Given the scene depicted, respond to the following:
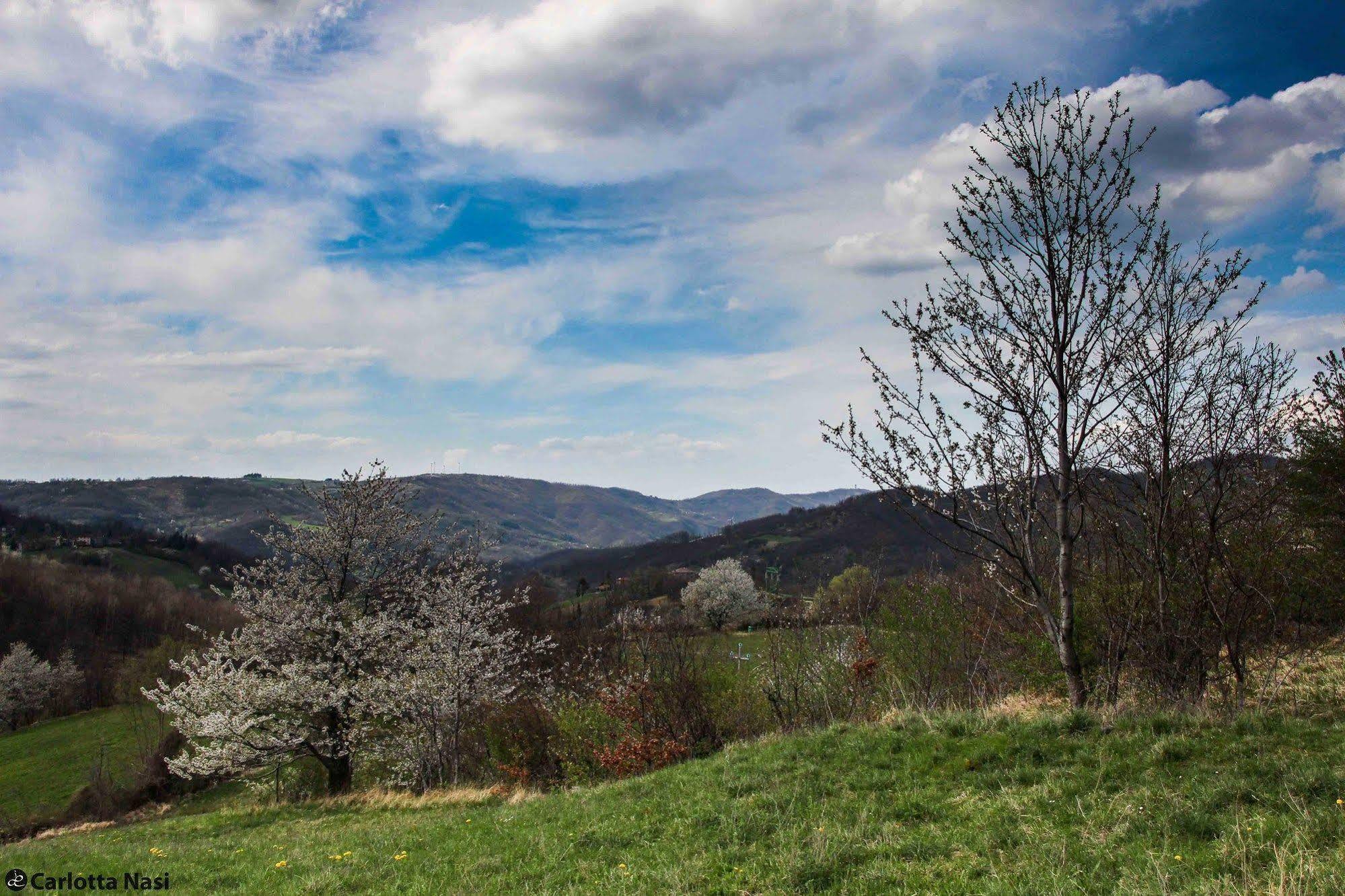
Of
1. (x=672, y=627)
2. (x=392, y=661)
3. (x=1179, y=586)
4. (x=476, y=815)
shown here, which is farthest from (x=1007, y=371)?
(x=392, y=661)

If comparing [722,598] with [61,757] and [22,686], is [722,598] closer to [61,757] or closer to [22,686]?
[61,757]

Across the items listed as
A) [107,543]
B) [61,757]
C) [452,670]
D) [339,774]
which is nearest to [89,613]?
[107,543]

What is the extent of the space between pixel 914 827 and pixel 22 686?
266ft

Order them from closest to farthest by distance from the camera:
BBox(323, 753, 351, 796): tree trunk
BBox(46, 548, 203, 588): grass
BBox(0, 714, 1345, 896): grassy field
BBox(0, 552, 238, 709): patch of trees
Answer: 1. BBox(0, 714, 1345, 896): grassy field
2. BBox(323, 753, 351, 796): tree trunk
3. BBox(0, 552, 238, 709): patch of trees
4. BBox(46, 548, 203, 588): grass

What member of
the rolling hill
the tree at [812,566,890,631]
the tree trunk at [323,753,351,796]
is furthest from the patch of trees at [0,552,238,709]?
the tree at [812,566,890,631]

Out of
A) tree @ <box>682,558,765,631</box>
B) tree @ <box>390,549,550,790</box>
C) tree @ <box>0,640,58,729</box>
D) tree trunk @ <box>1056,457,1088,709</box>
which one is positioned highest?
tree trunk @ <box>1056,457,1088,709</box>

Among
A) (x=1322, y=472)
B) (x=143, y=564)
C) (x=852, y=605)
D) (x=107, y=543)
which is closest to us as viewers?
(x=1322, y=472)

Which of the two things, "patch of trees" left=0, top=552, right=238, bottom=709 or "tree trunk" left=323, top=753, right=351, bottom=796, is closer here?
"tree trunk" left=323, top=753, right=351, bottom=796

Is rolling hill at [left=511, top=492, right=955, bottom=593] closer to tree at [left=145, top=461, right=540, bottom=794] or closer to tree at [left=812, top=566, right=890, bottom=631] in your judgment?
tree at [left=812, top=566, right=890, bottom=631]

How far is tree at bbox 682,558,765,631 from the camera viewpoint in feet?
221

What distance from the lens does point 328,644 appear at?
20859 millimetres

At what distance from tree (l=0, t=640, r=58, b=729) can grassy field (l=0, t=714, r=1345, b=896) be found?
68.6 metres

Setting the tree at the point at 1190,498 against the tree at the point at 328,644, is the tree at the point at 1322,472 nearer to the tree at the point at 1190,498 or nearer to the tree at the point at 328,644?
the tree at the point at 1190,498

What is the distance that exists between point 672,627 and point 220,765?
13.3m
